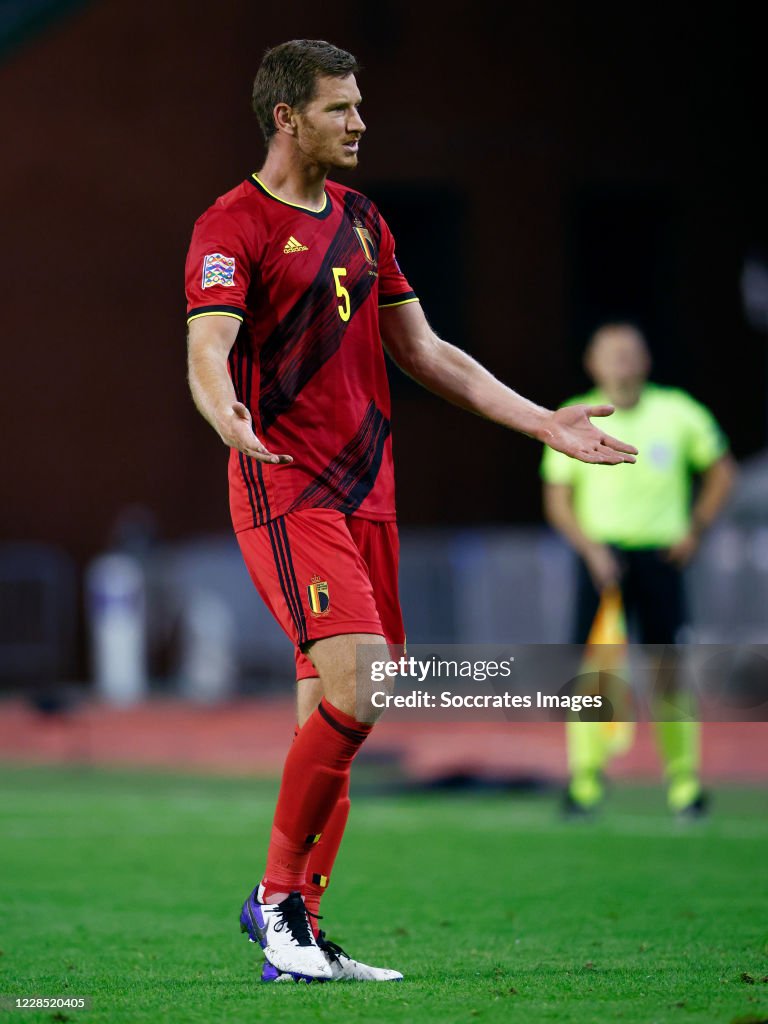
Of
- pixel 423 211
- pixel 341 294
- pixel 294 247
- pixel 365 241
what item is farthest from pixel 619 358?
pixel 423 211

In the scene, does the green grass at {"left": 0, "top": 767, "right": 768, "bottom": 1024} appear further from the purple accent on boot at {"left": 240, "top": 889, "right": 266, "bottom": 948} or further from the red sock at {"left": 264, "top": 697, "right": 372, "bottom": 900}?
the red sock at {"left": 264, "top": 697, "right": 372, "bottom": 900}

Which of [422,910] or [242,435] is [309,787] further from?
[422,910]

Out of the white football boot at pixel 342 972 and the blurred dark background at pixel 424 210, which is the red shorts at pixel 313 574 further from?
the blurred dark background at pixel 424 210

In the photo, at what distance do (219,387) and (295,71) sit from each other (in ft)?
3.74

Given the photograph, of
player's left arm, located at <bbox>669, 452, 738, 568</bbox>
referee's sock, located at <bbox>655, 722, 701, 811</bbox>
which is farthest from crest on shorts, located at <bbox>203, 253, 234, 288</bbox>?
player's left arm, located at <bbox>669, 452, 738, 568</bbox>

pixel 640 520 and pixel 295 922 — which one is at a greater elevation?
pixel 640 520

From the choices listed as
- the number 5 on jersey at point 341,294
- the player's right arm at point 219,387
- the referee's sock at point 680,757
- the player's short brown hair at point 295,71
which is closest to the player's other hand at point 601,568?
the referee's sock at point 680,757

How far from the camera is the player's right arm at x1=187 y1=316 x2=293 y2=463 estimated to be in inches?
193

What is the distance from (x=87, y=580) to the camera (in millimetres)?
19531

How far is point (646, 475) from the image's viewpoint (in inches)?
404

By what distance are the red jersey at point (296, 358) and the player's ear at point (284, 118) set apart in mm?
207

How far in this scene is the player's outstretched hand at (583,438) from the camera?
5.63m

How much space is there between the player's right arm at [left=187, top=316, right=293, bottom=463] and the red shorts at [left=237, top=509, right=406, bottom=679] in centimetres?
41

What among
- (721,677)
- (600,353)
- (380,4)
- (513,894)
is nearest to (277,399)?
(513,894)
